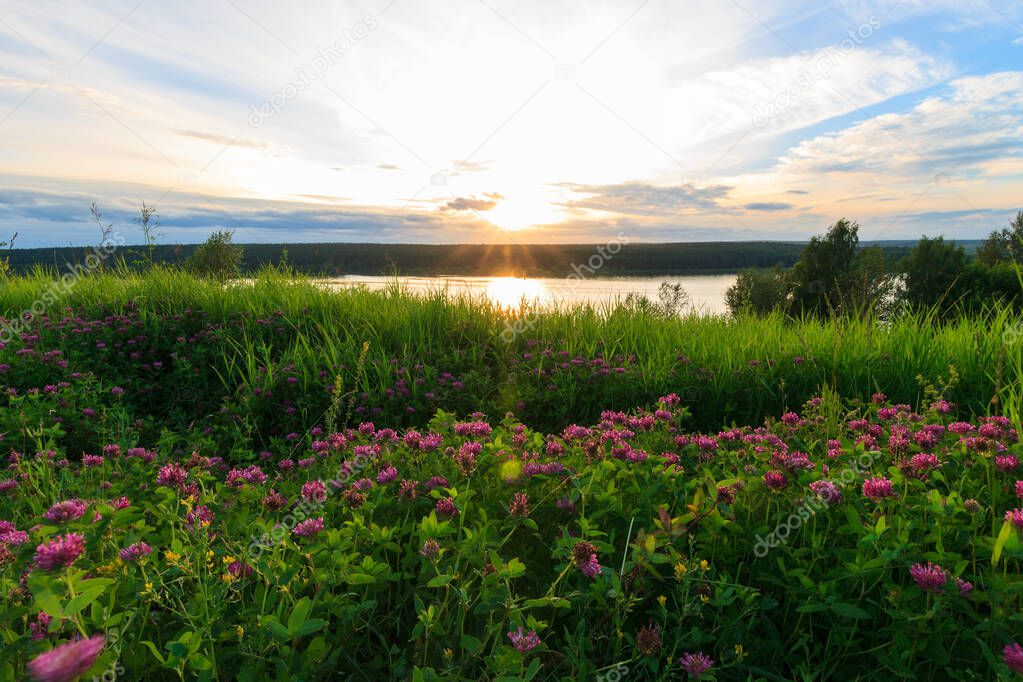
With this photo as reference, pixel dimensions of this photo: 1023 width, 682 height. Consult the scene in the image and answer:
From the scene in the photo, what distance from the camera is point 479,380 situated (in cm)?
637

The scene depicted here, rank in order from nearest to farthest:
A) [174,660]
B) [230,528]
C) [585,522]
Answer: [174,660]
[585,522]
[230,528]

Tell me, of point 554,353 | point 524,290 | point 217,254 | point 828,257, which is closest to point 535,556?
point 554,353

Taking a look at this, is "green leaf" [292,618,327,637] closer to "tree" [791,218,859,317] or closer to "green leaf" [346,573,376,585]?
"green leaf" [346,573,376,585]

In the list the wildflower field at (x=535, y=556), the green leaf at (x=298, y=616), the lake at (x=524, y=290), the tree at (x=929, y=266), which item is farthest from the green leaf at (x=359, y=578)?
the tree at (x=929, y=266)

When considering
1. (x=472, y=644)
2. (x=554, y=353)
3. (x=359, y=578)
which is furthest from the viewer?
(x=554, y=353)

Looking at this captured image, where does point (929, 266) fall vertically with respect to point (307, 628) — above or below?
above

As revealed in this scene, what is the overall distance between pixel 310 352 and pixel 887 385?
233 inches

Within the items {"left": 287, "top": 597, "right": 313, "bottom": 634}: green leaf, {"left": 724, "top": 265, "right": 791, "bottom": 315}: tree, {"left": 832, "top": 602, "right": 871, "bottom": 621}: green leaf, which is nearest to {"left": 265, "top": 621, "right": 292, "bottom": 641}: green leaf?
{"left": 287, "top": 597, "right": 313, "bottom": 634}: green leaf

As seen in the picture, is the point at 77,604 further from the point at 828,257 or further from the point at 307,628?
A: the point at 828,257

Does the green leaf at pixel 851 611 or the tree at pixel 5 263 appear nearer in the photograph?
the green leaf at pixel 851 611

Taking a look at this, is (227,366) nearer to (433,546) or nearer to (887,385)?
(433,546)

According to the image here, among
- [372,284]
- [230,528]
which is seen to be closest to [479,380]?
[230,528]

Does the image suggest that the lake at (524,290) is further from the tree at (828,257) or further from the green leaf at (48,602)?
the tree at (828,257)

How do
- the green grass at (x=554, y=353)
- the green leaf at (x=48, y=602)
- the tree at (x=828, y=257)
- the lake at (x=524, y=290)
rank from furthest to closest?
the tree at (x=828, y=257), the lake at (x=524, y=290), the green grass at (x=554, y=353), the green leaf at (x=48, y=602)
